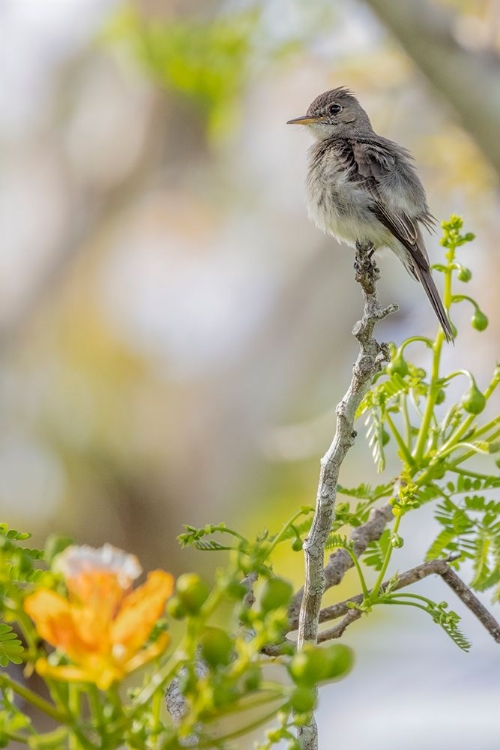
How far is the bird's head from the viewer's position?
4613mm

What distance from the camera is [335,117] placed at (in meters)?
4.77

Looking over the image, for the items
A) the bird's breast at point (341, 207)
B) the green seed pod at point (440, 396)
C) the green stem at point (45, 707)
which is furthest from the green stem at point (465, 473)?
the bird's breast at point (341, 207)

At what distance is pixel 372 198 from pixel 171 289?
631 centimetres

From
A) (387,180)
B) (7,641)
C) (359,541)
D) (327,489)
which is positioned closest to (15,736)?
(7,641)

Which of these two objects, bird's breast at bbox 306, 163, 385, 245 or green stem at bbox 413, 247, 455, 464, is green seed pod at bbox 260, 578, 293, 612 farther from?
bird's breast at bbox 306, 163, 385, 245

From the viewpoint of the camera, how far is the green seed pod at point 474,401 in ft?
4.83

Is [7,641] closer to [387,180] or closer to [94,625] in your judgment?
[94,625]

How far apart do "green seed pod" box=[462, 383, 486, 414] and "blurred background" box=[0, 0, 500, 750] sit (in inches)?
258

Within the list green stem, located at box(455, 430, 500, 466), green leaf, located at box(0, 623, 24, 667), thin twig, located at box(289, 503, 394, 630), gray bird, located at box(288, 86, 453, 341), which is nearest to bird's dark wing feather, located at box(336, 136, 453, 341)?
gray bird, located at box(288, 86, 453, 341)

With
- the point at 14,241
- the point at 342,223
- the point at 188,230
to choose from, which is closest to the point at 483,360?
the point at 342,223

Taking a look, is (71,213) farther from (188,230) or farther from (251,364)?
(251,364)

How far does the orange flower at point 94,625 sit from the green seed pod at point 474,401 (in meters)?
0.74

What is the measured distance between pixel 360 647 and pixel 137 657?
8232mm

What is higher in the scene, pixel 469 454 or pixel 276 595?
pixel 469 454
